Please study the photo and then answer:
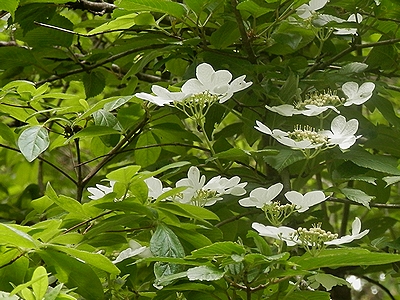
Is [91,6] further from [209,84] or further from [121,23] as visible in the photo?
[209,84]

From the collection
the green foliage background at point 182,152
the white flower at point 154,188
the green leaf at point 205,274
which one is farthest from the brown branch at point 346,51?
the green leaf at point 205,274

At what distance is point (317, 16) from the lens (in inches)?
33.3

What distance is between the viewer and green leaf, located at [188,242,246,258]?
0.55 meters

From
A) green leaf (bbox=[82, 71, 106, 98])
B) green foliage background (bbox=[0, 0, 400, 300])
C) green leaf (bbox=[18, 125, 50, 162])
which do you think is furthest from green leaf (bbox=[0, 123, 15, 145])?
green leaf (bbox=[82, 71, 106, 98])

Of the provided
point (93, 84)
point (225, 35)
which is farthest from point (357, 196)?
point (93, 84)

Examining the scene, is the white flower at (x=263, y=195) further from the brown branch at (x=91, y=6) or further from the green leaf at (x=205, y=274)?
the brown branch at (x=91, y=6)

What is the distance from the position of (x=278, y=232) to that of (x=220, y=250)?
0.07 m

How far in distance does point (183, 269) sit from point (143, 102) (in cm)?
28

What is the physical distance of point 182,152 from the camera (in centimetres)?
106

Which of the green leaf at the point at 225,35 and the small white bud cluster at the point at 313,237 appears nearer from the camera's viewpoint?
the small white bud cluster at the point at 313,237

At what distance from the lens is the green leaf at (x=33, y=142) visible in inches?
28.1

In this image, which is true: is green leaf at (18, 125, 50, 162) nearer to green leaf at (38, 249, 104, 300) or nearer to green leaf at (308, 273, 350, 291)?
green leaf at (38, 249, 104, 300)

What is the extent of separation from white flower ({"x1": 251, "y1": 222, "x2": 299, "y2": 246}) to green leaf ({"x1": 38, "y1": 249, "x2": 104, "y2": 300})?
162 millimetres

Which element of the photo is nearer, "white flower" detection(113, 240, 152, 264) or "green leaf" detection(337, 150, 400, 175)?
"white flower" detection(113, 240, 152, 264)
